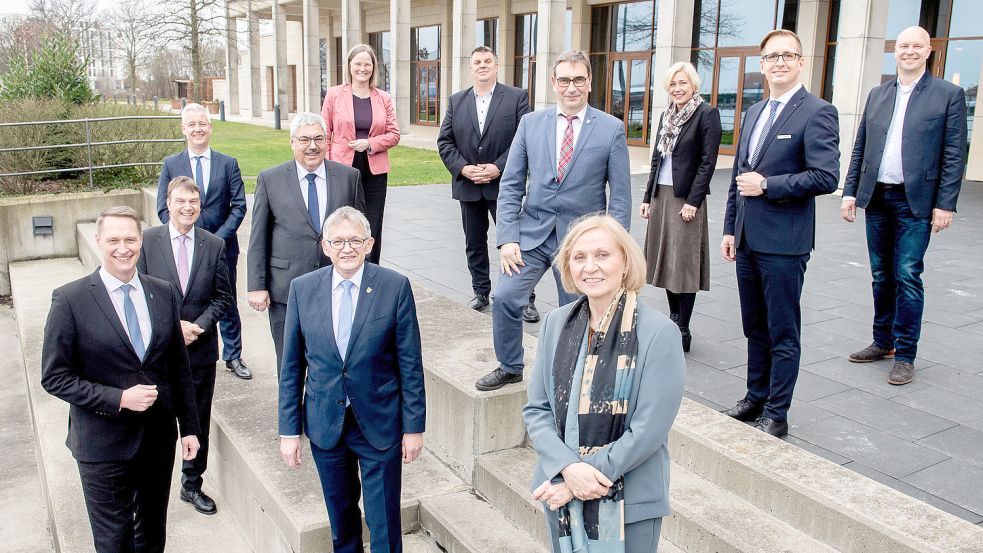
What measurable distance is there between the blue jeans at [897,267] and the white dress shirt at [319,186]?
3.31 meters

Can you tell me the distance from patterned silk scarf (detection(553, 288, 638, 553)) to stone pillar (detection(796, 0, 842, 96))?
55.4 feet

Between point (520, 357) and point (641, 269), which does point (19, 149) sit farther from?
point (641, 269)

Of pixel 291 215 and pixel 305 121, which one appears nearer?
pixel 305 121

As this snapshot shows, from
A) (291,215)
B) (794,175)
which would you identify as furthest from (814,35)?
(291,215)

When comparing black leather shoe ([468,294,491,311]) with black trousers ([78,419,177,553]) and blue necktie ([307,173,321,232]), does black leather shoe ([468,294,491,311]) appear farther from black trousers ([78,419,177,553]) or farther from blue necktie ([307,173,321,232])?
black trousers ([78,419,177,553])

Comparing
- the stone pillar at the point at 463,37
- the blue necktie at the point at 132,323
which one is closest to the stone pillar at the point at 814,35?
the stone pillar at the point at 463,37

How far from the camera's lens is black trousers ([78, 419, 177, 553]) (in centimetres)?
373

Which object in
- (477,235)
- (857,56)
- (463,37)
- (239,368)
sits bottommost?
(239,368)

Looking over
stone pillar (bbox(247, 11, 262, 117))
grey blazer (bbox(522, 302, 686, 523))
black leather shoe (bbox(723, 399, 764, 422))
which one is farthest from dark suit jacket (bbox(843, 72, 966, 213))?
stone pillar (bbox(247, 11, 262, 117))

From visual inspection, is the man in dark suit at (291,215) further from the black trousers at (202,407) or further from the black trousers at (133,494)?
the black trousers at (133,494)

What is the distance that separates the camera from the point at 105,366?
11.7 feet

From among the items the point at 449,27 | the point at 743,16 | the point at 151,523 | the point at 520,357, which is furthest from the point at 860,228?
the point at 449,27

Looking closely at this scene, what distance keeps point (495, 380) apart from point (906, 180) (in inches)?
107

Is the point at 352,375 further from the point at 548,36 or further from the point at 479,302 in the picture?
the point at 548,36
